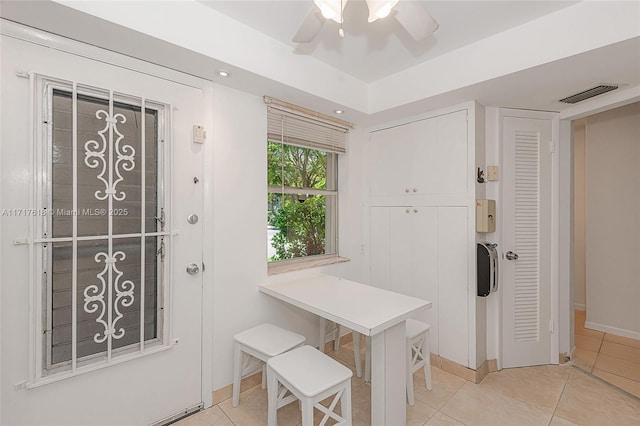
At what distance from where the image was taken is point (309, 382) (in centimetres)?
148

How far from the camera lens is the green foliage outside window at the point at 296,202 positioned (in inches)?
101

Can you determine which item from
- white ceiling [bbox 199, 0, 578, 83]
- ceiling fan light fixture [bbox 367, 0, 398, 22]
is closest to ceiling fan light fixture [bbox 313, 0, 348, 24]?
ceiling fan light fixture [bbox 367, 0, 398, 22]

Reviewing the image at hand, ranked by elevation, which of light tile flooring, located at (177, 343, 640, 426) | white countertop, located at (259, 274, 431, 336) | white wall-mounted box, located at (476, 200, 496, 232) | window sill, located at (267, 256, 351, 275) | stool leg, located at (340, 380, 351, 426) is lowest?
light tile flooring, located at (177, 343, 640, 426)

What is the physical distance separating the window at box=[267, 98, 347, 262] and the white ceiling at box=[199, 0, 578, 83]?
0.57 metres

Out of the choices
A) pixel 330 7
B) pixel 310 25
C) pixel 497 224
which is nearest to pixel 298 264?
pixel 497 224

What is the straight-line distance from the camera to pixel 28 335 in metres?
1.41

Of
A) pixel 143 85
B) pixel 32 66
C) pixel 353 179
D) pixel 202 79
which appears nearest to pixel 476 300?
pixel 353 179

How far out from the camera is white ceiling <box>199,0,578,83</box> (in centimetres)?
166

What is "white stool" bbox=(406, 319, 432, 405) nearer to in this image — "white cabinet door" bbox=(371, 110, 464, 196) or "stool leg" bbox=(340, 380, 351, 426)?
"stool leg" bbox=(340, 380, 351, 426)

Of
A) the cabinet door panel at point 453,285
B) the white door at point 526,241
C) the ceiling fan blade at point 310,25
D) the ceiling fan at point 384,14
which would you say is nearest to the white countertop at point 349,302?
the cabinet door panel at point 453,285

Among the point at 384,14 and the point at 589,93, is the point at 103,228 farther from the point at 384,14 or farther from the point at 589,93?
the point at 589,93

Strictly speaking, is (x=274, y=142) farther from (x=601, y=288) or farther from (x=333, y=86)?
(x=601, y=288)

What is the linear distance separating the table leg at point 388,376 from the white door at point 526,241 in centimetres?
135

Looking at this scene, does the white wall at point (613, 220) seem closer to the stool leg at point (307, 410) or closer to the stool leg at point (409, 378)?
the stool leg at point (409, 378)
